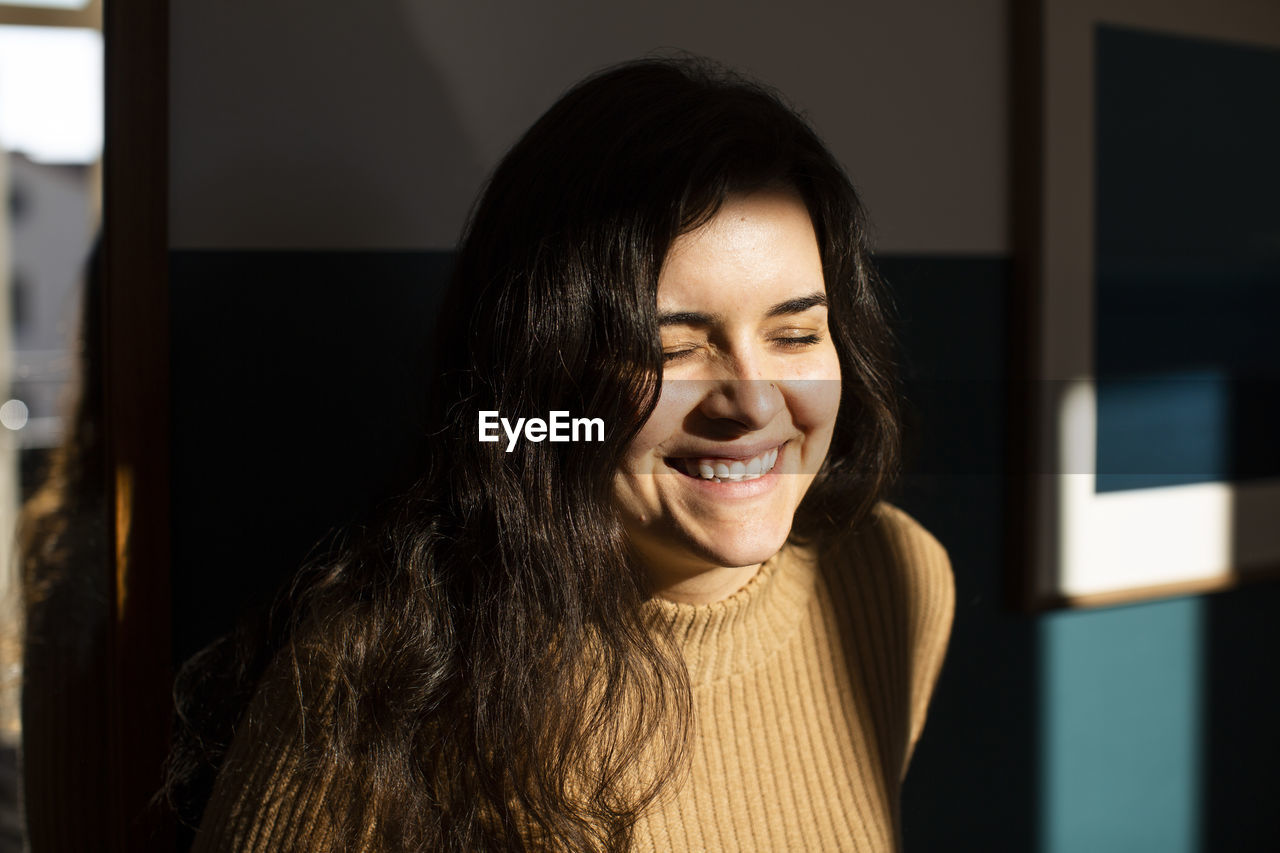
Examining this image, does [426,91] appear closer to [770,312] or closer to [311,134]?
[311,134]

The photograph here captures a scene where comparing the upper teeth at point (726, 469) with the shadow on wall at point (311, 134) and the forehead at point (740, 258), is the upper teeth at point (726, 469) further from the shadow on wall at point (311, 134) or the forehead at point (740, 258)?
the shadow on wall at point (311, 134)

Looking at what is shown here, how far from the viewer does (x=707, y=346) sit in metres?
0.84

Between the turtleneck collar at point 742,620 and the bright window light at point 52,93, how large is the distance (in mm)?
728

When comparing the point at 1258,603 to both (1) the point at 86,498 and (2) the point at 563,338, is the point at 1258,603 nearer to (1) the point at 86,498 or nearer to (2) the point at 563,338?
(2) the point at 563,338

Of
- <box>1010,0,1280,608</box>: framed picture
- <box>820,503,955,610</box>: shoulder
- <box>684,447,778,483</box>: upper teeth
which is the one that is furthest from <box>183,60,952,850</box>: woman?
<box>1010,0,1280,608</box>: framed picture

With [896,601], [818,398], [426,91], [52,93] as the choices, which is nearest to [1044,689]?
[896,601]

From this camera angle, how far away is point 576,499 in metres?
0.86

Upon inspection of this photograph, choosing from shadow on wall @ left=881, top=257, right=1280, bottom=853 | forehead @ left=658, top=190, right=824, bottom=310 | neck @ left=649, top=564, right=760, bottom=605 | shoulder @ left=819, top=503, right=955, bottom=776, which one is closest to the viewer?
forehead @ left=658, top=190, right=824, bottom=310

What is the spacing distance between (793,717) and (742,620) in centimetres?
14

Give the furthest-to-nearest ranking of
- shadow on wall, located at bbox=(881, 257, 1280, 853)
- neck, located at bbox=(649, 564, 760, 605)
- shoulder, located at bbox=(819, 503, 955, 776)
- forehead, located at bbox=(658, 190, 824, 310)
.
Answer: shadow on wall, located at bbox=(881, 257, 1280, 853)
shoulder, located at bbox=(819, 503, 955, 776)
neck, located at bbox=(649, 564, 760, 605)
forehead, located at bbox=(658, 190, 824, 310)

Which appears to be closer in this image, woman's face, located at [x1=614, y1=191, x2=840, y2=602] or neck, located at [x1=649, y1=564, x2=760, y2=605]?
woman's face, located at [x1=614, y1=191, x2=840, y2=602]

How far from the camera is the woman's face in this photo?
827mm

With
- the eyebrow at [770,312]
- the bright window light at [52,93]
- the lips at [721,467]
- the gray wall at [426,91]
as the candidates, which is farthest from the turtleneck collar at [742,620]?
the bright window light at [52,93]

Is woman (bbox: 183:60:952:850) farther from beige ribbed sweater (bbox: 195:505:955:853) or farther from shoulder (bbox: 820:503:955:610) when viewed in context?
shoulder (bbox: 820:503:955:610)
